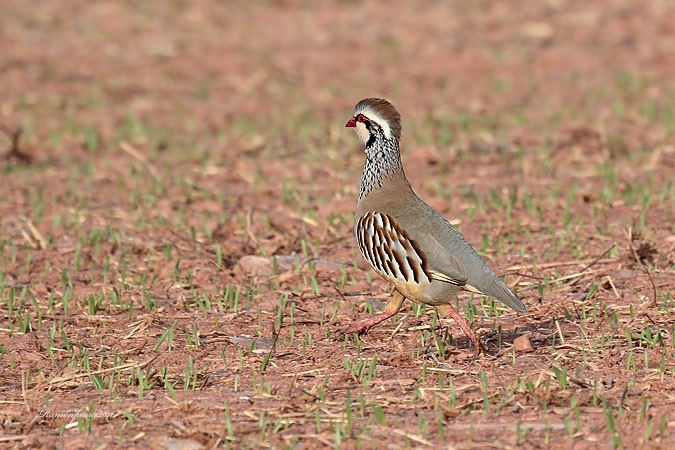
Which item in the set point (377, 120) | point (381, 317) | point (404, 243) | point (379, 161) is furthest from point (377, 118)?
point (381, 317)

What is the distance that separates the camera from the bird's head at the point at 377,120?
6344mm

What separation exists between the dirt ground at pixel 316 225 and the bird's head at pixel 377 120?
1047 millimetres

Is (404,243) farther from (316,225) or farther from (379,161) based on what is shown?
(316,225)

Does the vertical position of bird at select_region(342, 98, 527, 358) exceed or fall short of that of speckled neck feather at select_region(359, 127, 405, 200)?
it falls short

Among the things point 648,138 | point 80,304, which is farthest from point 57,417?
point 648,138

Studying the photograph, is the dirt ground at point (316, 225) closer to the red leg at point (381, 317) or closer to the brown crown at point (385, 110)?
the red leg at point (381, 317)

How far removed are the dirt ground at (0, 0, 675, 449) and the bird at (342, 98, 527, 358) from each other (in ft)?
0.78

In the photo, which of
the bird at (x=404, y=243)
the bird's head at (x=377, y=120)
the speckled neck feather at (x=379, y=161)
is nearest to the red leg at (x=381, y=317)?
the bird at (x=404, y=243)

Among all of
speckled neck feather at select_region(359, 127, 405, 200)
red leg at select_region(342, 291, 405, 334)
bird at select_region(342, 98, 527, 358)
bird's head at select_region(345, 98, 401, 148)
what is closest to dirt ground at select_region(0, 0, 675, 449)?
red leg at select_region(342, 291, 405, 334)

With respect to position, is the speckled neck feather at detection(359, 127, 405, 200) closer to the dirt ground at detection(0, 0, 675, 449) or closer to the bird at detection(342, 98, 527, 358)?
the bird at detection(342, 98, 527, 358)

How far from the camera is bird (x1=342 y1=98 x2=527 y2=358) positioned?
5.73 metres

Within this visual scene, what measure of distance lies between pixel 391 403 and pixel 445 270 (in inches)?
36.0

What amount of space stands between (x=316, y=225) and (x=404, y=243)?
273 centimetres

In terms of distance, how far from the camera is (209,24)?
17.8 meters
